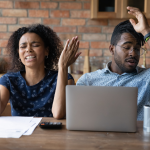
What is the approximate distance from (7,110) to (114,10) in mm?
1689

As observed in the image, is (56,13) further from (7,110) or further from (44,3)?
(7,110)

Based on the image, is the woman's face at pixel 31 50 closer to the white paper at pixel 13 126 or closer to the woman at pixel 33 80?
the woman at pixel 33 80

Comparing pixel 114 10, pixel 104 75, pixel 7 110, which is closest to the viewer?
pixel 104 75

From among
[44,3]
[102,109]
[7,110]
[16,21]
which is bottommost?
[7,110]

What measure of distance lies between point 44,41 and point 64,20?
116cm

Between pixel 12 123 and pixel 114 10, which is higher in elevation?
pixel 114 10

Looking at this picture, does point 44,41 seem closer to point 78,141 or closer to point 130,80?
point 130,80

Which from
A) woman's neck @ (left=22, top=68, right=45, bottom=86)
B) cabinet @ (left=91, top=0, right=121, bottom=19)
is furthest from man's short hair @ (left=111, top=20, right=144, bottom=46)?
cabinet @ (left=91, top=0, right=121, bottom=19)

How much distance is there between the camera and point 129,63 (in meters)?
1.32

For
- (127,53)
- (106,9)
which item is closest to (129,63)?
(127,53)

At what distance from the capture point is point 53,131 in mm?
846

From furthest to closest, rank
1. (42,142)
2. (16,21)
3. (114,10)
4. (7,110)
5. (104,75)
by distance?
(16,21), (114,10), (7,110), (104,75), (42,142)

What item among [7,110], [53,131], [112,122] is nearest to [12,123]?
[53,131]

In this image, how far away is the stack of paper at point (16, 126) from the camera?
0.81 meters
